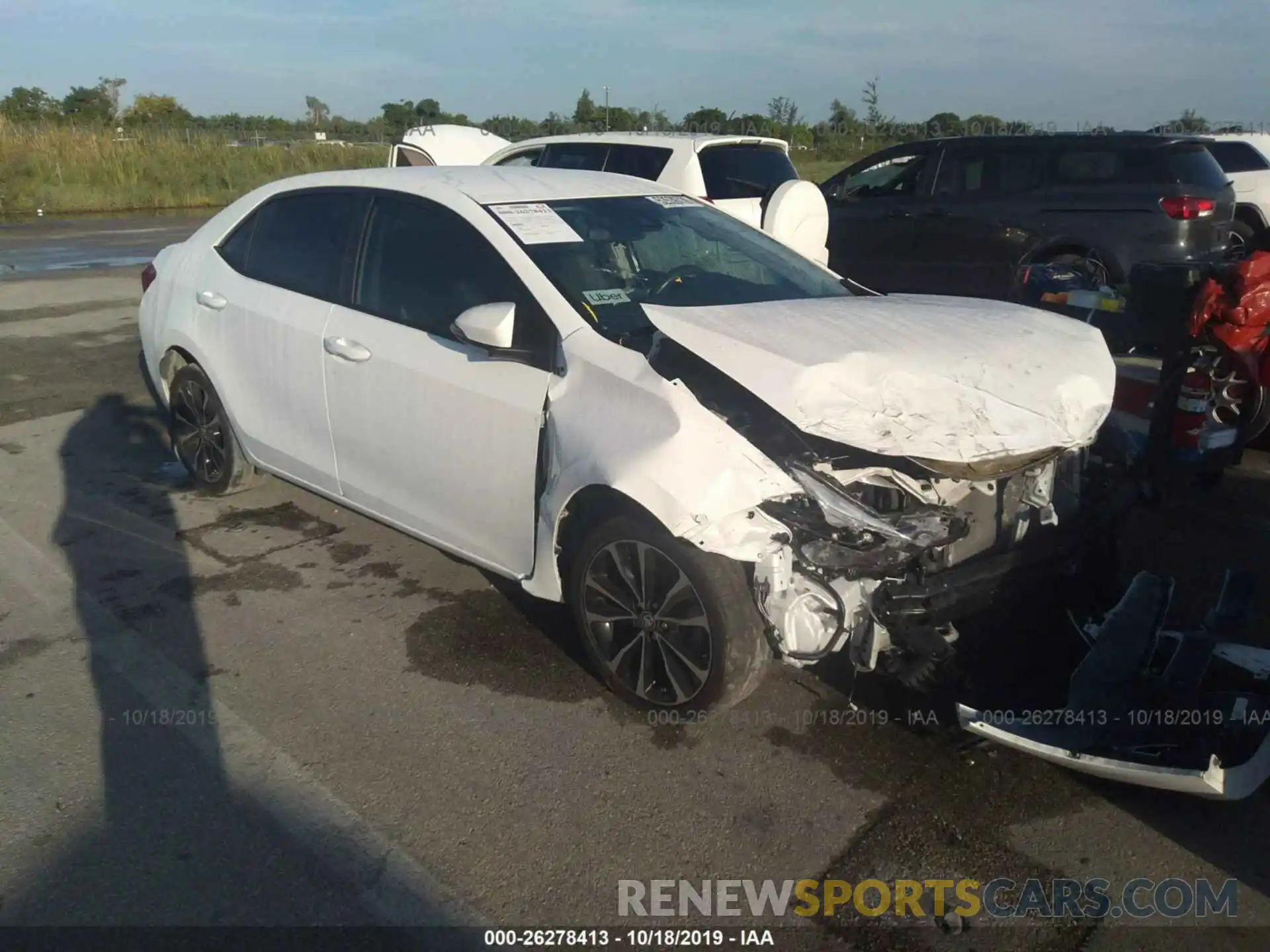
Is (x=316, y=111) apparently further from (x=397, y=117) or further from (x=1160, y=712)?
(x=1160, y=712)

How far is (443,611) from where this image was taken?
442 cm

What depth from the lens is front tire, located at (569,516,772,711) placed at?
10.8 feet

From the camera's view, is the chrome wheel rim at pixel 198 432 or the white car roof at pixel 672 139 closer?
the chrome wheel rim at pixel 198 432

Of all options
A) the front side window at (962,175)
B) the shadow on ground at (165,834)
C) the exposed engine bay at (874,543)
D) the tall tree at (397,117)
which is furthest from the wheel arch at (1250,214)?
the tall tree at (397,117)

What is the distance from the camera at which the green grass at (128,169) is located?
2534 cm

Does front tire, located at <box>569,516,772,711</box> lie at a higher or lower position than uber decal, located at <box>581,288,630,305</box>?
lower

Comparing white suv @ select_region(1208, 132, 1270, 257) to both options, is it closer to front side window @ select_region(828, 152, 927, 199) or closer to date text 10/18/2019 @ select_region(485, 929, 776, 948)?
front side window @ select_region(828, 152, 927, 199)

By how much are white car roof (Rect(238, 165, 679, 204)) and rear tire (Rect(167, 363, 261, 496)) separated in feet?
3.96

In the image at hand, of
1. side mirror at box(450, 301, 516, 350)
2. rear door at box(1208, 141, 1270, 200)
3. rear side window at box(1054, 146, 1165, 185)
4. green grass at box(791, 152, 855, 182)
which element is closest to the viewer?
side mirror at box(450, 301, 516, 350)

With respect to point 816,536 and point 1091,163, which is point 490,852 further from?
point 1091,163

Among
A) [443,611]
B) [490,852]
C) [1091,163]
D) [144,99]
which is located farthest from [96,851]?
[144,99]

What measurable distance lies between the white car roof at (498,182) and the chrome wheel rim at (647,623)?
5.49ft

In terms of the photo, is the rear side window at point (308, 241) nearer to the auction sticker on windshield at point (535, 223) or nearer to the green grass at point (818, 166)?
the auction sticker on windshield at point (535, 223)

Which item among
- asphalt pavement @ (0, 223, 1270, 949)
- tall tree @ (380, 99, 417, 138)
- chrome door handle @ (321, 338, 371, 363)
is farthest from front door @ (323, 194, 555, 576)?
tall tree @ (380, 99, 417, 138)
